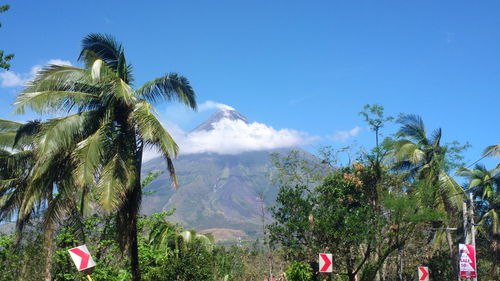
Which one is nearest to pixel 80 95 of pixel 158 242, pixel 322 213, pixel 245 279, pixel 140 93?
pixel 140 93

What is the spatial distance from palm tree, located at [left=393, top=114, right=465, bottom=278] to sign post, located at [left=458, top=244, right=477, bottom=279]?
9.46 metres

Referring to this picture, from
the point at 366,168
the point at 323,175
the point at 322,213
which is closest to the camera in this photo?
the point at 322,213

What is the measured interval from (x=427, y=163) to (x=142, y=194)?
20153mm

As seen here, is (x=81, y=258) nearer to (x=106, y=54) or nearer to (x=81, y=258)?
(x=81, y=258)

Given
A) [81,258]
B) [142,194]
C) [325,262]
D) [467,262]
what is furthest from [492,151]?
[81,258]

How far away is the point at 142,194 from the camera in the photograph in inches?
606

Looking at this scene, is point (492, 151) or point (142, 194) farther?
point (492, 151)

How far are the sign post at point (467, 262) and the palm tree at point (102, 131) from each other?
36.6 feet

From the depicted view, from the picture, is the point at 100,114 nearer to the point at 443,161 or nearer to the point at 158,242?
the point at 158,242

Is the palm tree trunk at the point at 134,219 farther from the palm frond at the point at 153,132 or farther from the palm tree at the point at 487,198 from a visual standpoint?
the palm tree at the point at 487,198

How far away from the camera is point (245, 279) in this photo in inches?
2020

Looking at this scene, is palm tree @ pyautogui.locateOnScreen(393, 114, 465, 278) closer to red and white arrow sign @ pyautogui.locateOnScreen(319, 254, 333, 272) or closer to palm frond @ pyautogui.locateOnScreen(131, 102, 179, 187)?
red and white arrow sign @ pyautogui.locateOnScreen(319, 254, 333, 272)

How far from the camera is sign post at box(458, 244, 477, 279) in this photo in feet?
59.2

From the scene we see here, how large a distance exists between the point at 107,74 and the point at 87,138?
5.48 feet
